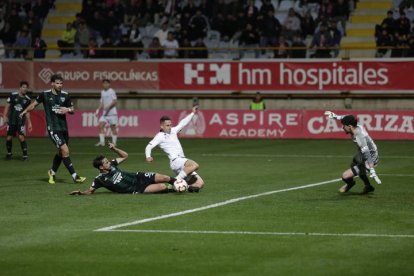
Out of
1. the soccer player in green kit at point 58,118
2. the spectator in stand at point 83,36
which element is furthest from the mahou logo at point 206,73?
the soccer player in green kit at point 58,118

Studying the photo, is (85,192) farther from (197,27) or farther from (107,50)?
(107,50)

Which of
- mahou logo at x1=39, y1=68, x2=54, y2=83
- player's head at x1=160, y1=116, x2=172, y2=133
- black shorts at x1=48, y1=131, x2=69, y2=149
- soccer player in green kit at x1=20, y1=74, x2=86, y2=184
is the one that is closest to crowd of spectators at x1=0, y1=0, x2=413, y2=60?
mahou logo at x1=39, y1=68, x2=54, y2=83

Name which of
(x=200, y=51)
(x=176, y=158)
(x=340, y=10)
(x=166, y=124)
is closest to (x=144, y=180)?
(x=176, y=158)

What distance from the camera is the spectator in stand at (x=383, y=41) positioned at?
38.6 metres

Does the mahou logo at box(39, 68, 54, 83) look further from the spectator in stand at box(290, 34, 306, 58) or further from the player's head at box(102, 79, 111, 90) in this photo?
the spectator in stand at box(290, 34, 306, 58)

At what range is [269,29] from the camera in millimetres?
40219

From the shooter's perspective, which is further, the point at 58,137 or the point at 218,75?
the point at 218,75

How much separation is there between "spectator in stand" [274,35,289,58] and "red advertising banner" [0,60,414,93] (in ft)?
1.40

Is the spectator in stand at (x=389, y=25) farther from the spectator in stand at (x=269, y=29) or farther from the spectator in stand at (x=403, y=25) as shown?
the spectator in stand at (x=269, y=29)

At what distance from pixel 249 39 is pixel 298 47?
2.36 metres

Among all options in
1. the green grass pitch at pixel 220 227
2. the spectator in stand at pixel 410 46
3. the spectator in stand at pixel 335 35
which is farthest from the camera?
the spectator in stand at pixel 335 35

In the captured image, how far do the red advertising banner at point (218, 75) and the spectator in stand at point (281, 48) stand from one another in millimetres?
427

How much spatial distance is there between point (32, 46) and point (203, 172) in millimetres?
20955

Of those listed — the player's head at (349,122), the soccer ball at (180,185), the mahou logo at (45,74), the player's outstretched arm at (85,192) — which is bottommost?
the player's outstretched arm at (85,192)
